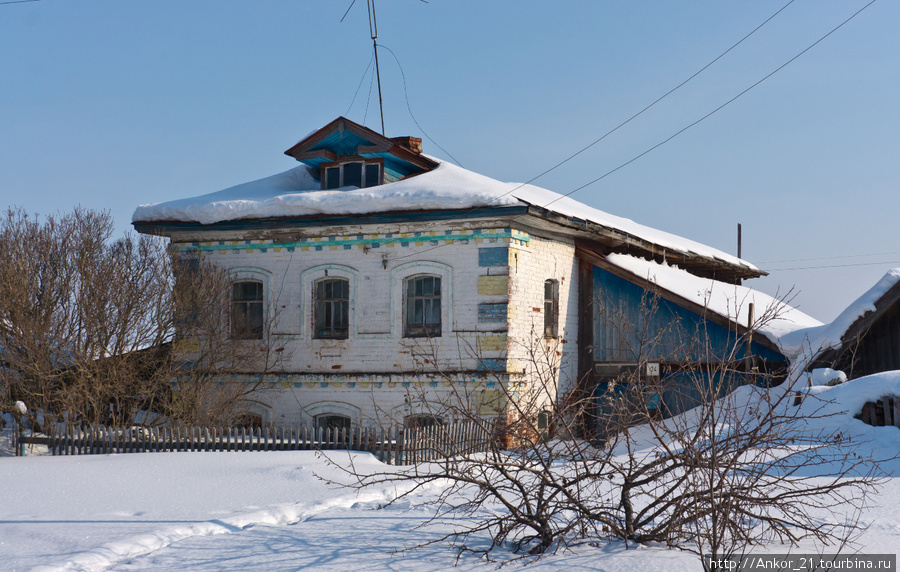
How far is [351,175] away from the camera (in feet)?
55.2

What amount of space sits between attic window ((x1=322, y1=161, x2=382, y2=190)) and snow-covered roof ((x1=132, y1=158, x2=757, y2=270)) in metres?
0.41

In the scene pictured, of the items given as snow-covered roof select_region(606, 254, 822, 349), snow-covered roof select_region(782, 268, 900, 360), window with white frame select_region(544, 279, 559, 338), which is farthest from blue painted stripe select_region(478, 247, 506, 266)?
snow-covered roof select_region(782, 268, 900, 360)

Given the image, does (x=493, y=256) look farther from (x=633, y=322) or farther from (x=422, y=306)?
(x=633, y=322)

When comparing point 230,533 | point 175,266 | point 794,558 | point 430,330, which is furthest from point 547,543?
point 175,266

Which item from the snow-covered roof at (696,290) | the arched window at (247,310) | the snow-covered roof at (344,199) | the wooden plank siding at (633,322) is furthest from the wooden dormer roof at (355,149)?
the snow-covered roof at (696,290)

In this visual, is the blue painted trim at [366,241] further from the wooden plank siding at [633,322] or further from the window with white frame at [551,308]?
the wooden plank siding at [633,322]

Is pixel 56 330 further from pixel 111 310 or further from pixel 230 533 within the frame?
pixel 230 533

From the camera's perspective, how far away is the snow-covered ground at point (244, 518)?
20.0 feet

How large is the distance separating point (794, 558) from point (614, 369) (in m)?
10.3

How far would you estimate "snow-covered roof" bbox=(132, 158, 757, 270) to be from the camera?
47.9ft

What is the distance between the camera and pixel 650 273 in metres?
16.8

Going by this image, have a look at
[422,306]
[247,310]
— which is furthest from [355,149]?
[247,310]

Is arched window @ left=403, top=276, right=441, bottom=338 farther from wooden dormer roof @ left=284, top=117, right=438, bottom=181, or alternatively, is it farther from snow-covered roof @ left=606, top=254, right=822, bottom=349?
snow-covered roof @ left=606, top=254, right=822, bottom=349

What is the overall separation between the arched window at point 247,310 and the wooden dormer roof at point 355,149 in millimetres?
2920
